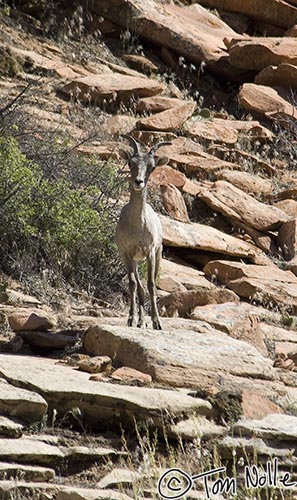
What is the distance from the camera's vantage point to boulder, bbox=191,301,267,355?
412 inches

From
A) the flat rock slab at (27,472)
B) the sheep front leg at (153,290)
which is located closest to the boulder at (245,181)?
the sheep front leg at (153,290)

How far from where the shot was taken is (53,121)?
16.9 meters

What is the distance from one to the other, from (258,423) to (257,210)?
28.0 feet

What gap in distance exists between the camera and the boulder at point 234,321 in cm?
1048

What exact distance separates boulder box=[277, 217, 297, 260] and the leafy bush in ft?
11.3

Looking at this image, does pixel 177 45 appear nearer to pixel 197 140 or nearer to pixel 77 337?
pixel 197 140

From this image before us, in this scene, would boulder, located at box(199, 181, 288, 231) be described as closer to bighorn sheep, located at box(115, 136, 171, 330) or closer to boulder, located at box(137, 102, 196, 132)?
boulder, located at box(137, 102, 196, 132)

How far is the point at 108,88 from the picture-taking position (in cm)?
1845

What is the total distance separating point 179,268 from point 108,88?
19.6ft

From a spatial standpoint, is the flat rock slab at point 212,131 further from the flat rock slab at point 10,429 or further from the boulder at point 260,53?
the flat rock slab at point 10,429

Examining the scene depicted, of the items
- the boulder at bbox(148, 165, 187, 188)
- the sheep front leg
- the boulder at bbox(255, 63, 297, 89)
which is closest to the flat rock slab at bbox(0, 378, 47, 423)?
the sheep front leg

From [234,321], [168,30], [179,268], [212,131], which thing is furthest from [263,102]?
[234,321]

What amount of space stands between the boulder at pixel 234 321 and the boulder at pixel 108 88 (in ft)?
26.6

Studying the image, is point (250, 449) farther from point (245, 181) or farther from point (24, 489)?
point (245, 181)
